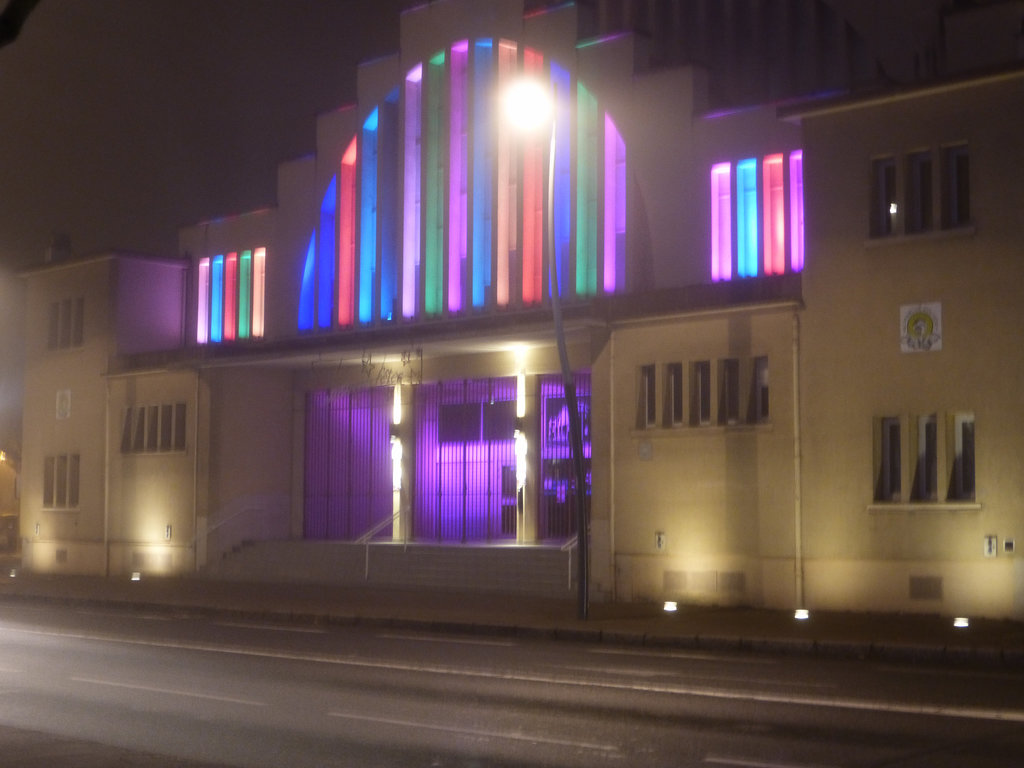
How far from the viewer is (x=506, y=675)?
15.6 metres

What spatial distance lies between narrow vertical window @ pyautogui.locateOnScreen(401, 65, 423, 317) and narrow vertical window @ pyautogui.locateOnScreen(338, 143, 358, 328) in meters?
1.90

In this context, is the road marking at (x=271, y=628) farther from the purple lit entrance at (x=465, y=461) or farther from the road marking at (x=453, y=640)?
the purple lit entrance at (x=465, y=461)

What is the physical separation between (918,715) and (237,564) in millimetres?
25697

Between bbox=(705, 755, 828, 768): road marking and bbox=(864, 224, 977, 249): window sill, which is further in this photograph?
bbox=(864, 224, 977, 249): window sill

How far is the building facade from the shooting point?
74.1 feet

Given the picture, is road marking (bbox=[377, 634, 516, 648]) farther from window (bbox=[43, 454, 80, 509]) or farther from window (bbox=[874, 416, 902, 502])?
window (bbox=[43, 454, 80, 509])

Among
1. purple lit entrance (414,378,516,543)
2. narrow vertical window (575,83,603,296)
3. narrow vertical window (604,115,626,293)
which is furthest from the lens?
purple lit entrance (414,378,516,543)

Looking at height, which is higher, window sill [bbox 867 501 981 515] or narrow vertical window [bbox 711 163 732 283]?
narrow vertical window [bbox 711 163 732 283]

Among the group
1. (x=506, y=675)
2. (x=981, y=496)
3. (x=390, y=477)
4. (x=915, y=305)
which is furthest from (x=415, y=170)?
(x=506, y=675)

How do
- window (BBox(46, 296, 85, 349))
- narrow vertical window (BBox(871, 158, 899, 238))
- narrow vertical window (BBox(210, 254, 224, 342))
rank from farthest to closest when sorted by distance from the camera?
window (BBox(46, 296, 85, 349)) < narrow vertical window (BBox(210, 254, 224, 342)) < narrow vertical window (BBox(871, 158, 899, 238))

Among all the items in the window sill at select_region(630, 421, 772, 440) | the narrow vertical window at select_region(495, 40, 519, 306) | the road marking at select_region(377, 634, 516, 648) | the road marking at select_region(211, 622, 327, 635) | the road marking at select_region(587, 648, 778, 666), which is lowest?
the road marking at select_region(211, 622, 327, 635)

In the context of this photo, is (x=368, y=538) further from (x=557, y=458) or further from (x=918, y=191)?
(x=918, y=191)

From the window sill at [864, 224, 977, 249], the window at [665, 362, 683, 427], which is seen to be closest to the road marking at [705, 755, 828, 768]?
the window sill at [864, 224, 977, 249]

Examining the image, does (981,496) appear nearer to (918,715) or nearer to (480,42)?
(918,715)
